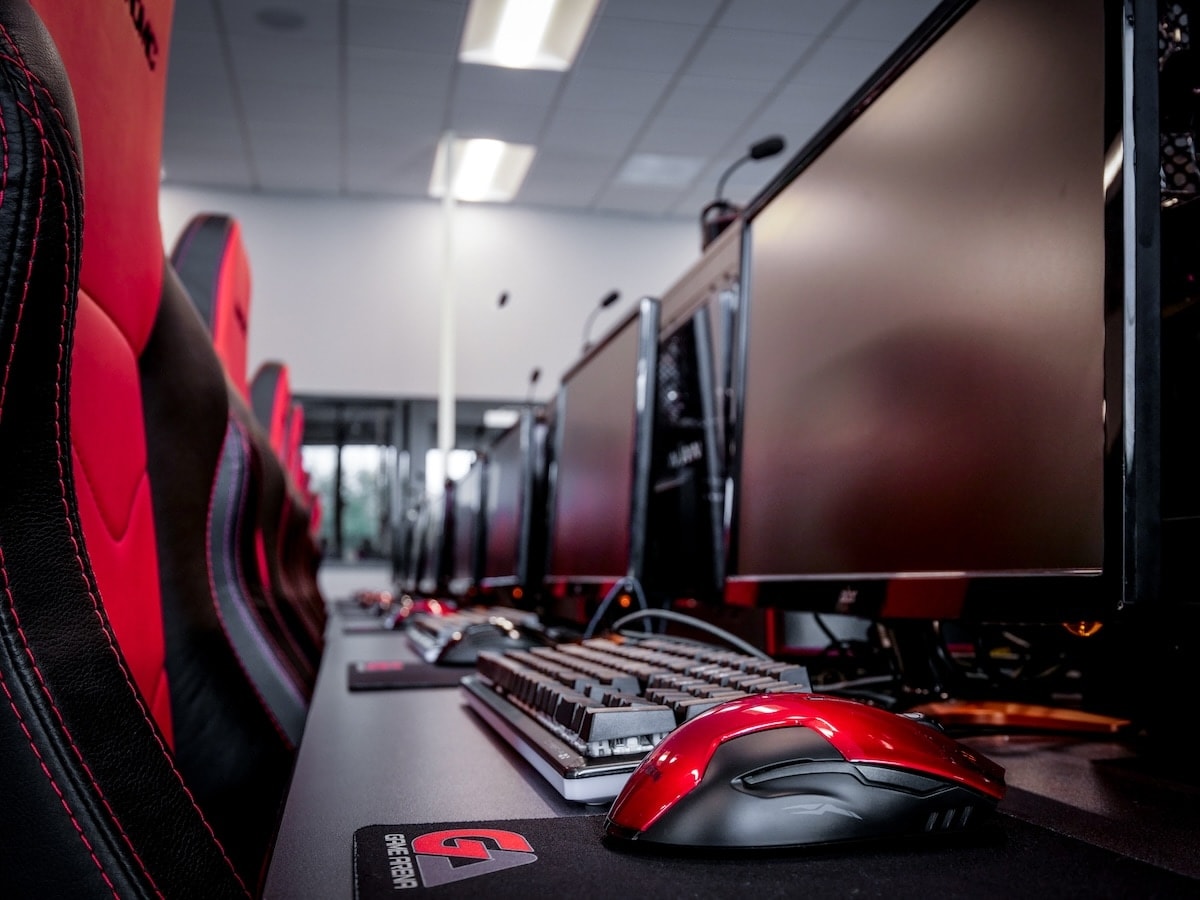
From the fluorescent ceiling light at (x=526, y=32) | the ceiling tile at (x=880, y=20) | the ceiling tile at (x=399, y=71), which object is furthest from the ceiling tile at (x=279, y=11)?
the ceiling tile at (x=880, y=20)

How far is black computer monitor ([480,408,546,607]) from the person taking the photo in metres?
2.11

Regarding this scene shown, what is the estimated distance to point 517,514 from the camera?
227cm

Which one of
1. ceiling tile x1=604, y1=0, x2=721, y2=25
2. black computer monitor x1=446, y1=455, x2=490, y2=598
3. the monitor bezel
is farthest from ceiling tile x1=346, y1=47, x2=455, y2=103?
the monitor bezel

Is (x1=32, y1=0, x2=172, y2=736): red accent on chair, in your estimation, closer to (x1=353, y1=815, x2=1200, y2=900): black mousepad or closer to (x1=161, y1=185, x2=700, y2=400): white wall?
(x1=353, y1=815, x2=1200, y2=900): black mousepad

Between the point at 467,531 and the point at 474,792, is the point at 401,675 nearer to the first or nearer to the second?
the point at 474,792

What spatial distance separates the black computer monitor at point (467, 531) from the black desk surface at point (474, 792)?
6.95ft

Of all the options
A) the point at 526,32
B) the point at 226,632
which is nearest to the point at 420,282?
the point at 526,32

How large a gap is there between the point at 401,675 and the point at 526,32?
4.10 metres

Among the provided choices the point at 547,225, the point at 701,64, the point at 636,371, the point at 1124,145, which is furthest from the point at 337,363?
the point at 1124,145

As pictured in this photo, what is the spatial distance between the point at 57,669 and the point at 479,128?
5.40 meters

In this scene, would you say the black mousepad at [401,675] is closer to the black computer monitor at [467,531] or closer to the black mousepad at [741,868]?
the black mousepad at [741,868]

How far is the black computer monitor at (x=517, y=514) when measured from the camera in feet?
6.91

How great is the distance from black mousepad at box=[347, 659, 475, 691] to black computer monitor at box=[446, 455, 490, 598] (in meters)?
1.67

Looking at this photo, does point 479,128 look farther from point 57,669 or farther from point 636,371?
point 57,669
